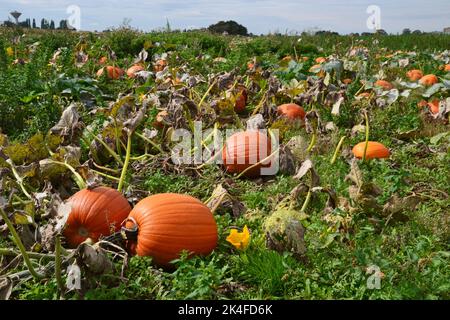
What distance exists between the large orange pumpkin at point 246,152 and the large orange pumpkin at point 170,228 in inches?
49.3

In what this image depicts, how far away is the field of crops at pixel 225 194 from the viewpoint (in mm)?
2701

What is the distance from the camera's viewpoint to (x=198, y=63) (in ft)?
28.2

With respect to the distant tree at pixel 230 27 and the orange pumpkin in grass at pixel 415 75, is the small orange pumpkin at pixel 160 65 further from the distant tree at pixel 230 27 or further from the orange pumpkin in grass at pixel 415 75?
the distant tree at pixel 230 27

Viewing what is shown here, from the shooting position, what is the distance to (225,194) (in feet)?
11.5

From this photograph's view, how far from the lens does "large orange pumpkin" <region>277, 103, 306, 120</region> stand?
5.57 meters

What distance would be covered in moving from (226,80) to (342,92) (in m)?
1.23

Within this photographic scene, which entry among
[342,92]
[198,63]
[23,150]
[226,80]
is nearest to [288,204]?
[23,150]

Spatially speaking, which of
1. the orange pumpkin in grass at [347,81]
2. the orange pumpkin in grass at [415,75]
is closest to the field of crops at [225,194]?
the orange pumpkin in grass at [347,81]

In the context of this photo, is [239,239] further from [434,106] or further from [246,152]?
[434,106]

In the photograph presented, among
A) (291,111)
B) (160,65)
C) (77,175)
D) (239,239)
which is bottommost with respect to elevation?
(239,239)

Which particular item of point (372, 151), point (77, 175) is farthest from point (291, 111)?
point (77, 175)

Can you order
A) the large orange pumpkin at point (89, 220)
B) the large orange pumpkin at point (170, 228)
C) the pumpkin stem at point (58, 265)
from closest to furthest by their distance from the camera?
1. the pumpkin stem at point (58, 265)
2. the large orange pumpkin at point (170, 228)
3. the large orange pumpkin at point (89, 220)

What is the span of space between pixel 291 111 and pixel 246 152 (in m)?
1.46

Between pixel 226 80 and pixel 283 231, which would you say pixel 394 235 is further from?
pixel 226 80
